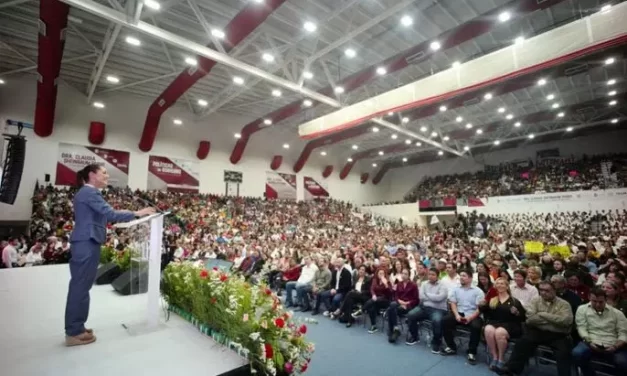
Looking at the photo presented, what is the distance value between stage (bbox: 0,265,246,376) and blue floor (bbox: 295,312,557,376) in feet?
5.26

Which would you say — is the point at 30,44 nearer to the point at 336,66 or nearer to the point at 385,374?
the point at 336,66

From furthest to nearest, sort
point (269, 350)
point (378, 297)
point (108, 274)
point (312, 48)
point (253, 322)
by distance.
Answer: point (312, 48) < point (378, 297) < point (108, 274) < point (253, 322) < point (269, 350)

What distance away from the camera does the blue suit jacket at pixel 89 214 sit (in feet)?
7.18

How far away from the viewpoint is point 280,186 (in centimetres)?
2047

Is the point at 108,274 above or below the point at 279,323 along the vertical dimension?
below

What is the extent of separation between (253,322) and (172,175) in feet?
49.6

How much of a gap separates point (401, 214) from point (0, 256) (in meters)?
21.3

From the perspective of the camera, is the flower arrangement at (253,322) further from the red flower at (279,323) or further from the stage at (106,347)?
the stage at (106,347)

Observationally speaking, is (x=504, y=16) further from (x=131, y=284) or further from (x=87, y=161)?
(x=87, y=161)

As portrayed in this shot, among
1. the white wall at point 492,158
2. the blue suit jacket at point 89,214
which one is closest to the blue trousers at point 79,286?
the blue suit jacket at point 89,214

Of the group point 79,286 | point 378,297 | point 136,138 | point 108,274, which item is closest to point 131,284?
point 108,274

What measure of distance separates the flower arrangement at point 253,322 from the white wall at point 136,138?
12.9 meters

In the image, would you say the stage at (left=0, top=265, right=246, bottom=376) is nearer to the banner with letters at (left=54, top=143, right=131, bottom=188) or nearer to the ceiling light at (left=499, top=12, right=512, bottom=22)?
the ceiling light at (left=499, top=12, right=512, bottom=22)

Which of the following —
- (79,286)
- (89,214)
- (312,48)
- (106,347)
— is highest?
(312,48)
